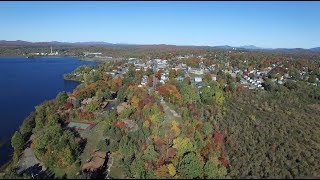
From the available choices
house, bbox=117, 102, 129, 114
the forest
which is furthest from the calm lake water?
house, bbox=117, 102, 129, 114

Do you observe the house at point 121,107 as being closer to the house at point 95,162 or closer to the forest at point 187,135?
the forest at point 187,135

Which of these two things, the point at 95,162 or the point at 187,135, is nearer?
the point at 95,162

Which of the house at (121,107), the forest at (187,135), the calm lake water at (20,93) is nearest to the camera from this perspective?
the forest at (187,135)

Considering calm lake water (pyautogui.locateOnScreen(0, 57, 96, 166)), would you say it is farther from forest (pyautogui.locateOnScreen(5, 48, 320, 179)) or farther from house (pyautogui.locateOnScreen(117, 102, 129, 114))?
house (pyautogui.locateOnScreen(117, 102, 129, 114))

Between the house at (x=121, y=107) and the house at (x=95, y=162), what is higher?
the house at (x=121, y=107)

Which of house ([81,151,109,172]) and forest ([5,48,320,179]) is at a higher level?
forest ([5,48,320,179])

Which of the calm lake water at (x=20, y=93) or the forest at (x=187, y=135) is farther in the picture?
the calm lake water at (x=20, y=93)

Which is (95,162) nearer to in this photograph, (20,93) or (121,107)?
(121,107)

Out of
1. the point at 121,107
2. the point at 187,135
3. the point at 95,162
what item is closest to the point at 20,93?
the point at 121,107

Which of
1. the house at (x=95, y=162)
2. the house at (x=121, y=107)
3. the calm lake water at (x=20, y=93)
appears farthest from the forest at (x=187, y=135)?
the calm lake water at (x=20, y=93)

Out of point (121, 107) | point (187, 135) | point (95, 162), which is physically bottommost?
point (95, 162)

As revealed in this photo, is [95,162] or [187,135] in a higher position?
[187,135]
